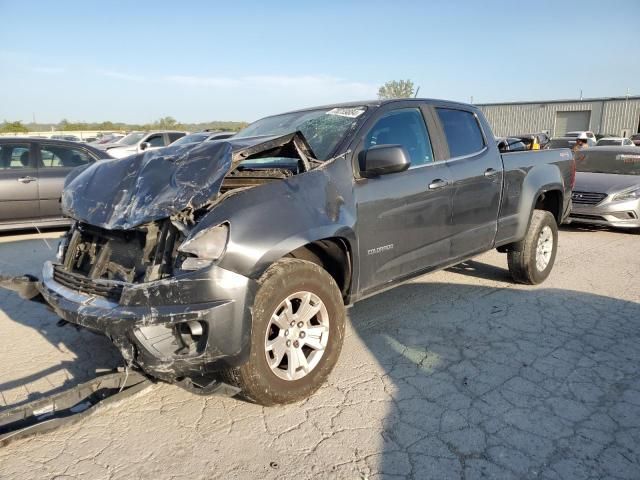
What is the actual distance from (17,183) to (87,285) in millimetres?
5870

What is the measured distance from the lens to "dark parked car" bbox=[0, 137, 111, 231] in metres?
7.68

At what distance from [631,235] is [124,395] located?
863 cm

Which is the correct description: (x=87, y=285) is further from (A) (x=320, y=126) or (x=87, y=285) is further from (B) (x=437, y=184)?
(B) (x=437, y=184)

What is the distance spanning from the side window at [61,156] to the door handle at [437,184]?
6675 mm

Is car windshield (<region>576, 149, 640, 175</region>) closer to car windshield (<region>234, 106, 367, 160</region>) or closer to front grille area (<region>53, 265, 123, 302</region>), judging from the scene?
car windshield (<region>234, 106, 367, 160</region>)

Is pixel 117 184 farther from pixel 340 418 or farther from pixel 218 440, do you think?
pixel 340 418

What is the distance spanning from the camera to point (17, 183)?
7734mm

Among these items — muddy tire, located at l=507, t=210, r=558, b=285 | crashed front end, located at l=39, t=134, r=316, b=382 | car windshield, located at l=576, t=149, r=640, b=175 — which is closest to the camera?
crashed front end, located at l=39, t=134, r=316, b=382

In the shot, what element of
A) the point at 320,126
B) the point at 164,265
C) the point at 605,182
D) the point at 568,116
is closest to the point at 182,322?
the point at 164,265

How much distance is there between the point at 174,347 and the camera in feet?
9.00

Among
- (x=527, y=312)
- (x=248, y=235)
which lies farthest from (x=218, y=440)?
(x=527, y=312)

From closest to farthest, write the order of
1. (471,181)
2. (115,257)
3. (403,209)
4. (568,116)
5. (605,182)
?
(115,257) < (403,209) < (471,181) < (605,182) < (568,116)

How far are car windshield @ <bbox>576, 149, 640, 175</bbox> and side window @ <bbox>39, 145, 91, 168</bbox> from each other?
9.21 metres

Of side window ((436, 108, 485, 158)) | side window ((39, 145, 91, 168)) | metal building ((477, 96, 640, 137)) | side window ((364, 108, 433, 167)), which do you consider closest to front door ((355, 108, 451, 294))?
side window ((364, 108, 433, 167))
